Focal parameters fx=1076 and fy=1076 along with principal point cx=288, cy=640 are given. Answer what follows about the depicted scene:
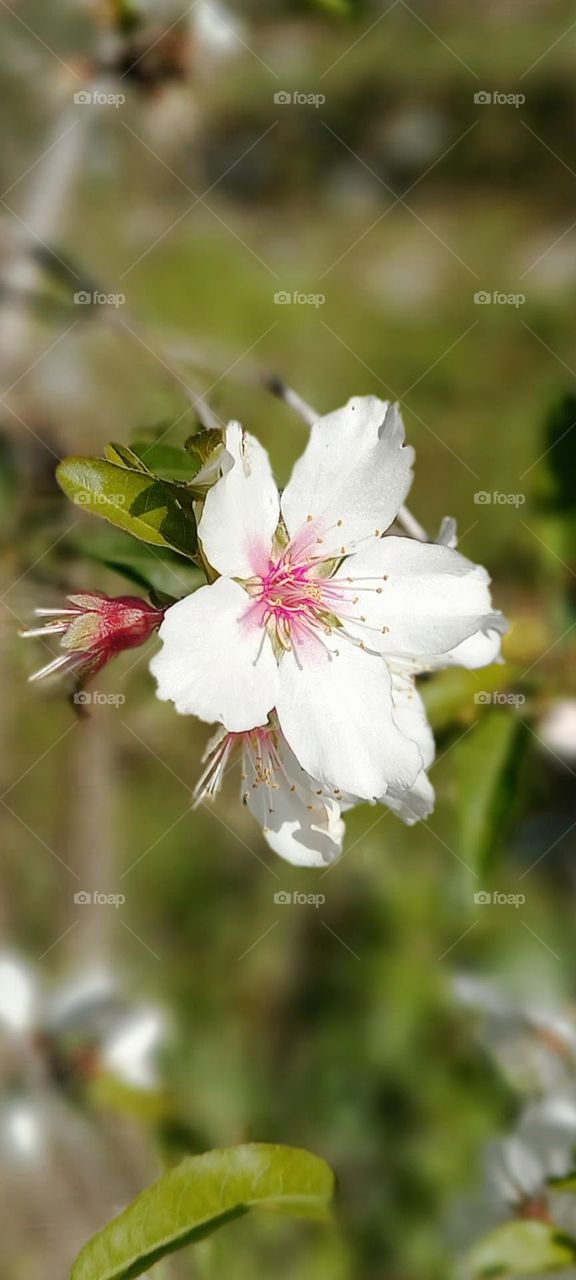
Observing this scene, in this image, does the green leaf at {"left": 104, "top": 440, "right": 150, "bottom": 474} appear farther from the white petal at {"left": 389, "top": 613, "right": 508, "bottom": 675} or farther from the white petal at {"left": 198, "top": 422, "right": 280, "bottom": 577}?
the white petal at {"left": 389, "top": 613, "right": 508, "bottom": 675}

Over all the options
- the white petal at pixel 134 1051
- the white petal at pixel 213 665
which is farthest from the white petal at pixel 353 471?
the white petal at pixel 134 1051

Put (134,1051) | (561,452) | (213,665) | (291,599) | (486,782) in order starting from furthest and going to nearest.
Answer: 1. (134,1051)
2. (561,452)
3. (486,782)
4. (291,599)
5. (213,665)

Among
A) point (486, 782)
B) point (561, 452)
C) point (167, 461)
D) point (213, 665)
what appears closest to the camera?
point (213, 665)

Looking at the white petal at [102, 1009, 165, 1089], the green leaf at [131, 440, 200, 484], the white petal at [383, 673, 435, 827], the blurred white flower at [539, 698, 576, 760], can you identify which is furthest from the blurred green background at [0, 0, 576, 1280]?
the white petal at [383, 673, 435, 827]

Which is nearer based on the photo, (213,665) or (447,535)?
(213,665)

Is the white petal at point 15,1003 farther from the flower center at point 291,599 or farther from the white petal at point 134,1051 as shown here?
the flower center at point 291,599

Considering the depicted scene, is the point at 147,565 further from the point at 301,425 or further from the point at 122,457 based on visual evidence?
the point at 301,425

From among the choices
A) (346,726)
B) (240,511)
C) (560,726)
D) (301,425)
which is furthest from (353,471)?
(301,425)
